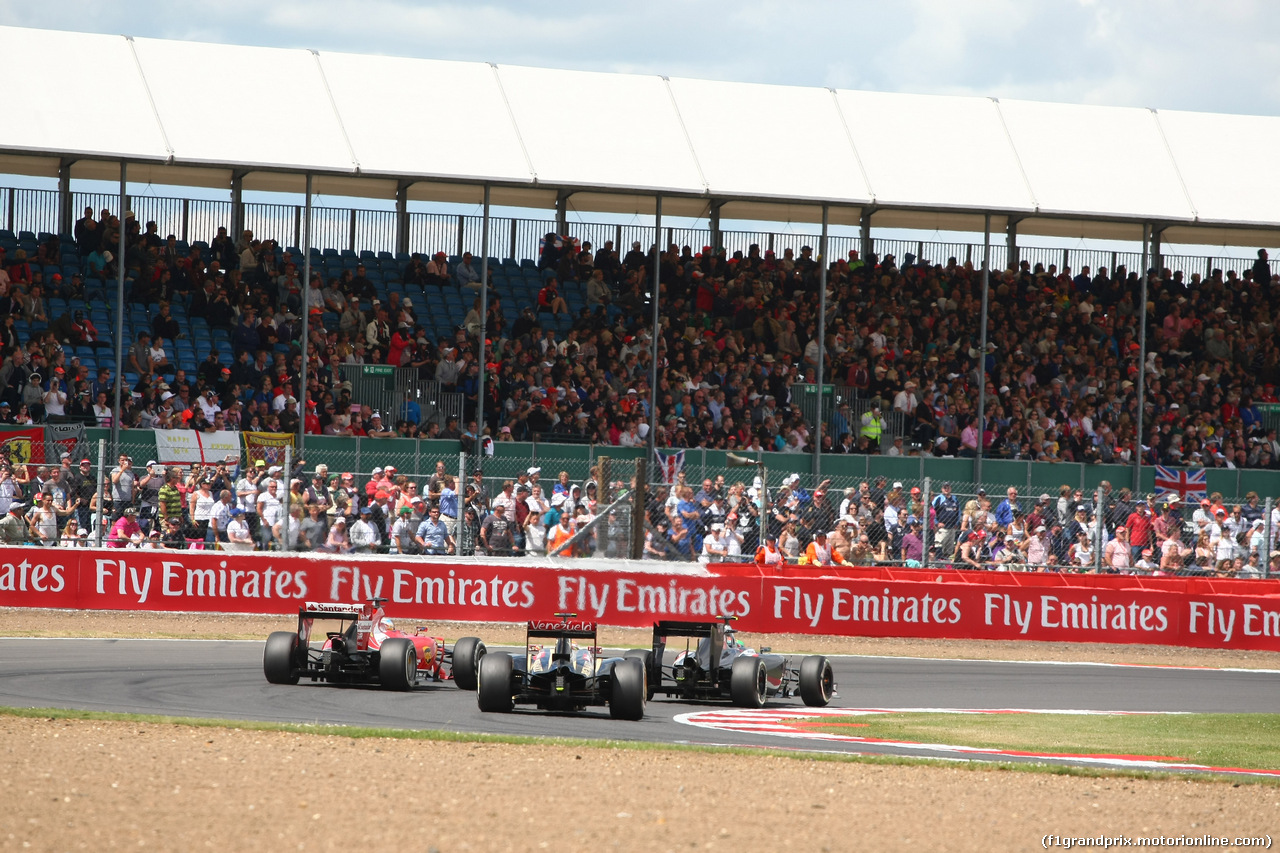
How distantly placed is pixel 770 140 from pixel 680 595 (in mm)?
10168

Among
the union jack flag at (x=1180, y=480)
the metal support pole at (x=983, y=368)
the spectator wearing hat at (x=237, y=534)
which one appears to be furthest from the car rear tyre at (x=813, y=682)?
the union jack flag at (x=1180, y=480)

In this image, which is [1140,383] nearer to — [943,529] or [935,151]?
[935,151]

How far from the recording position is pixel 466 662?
14070 millimetres

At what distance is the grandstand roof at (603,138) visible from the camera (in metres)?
Answer: 24.6

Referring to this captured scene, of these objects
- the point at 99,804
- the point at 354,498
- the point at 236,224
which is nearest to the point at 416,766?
the point at 99,804

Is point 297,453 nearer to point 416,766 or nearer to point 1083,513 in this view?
point 1083,513

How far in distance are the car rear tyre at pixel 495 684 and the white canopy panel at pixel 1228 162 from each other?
19686 mm

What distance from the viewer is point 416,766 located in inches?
369

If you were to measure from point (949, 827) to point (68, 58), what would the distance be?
21.4 meters

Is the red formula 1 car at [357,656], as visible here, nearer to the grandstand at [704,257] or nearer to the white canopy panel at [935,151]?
the grandstand at [704,257]

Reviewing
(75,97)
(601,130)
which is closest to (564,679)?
(601,130)

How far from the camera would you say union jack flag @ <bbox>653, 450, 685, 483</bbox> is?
22625 mm

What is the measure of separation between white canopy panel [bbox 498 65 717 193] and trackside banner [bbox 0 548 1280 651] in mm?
8025

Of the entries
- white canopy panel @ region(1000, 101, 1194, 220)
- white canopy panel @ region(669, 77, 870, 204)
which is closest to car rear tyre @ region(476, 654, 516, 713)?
white canopy panel @ region(669, 77, 870, 204)
